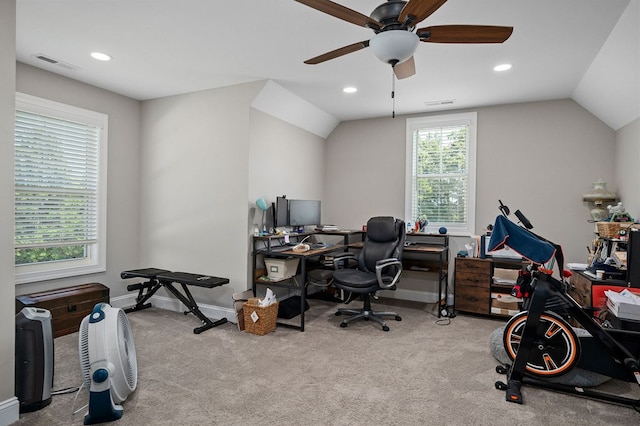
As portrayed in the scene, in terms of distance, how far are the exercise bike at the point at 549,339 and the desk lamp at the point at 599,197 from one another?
182 centimetres

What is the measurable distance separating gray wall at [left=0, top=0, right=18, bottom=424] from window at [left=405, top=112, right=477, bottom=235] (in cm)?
430

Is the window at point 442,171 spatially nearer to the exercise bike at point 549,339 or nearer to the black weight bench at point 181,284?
the exercise bike at point 549,339

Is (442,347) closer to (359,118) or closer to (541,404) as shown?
(541,404)

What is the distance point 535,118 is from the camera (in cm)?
439

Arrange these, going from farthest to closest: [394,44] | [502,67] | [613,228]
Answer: [502,67]
[613,228]
[394,44]

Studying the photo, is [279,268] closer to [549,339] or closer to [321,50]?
[321,50]

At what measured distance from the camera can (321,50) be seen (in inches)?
120

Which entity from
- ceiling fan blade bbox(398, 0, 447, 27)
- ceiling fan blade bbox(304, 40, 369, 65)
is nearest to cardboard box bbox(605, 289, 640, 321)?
ceiling fan blade bbox(398, 0, 447, 27)

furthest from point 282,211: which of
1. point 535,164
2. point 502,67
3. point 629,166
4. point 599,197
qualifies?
point 629,166

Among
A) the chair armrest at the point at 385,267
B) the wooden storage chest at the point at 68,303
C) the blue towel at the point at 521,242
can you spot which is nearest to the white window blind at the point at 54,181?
the wooden storage chest at the point at 68,303

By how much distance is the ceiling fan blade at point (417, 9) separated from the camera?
1.72 metres

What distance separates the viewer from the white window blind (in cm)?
345

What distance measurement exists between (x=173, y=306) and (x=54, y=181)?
190cm

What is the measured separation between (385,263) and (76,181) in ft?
11.5
